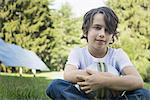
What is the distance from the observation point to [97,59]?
2.60 m

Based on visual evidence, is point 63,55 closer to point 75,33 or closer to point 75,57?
point 75,33

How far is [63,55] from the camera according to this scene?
129 feet

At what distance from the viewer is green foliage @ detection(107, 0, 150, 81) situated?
31375 millimetres

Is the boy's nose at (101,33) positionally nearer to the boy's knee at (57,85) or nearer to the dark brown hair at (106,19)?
the dark brown hair at (106,19)

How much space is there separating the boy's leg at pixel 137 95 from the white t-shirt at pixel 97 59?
7.5 inches

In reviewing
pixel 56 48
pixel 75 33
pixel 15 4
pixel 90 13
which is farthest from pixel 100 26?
pixel 75 33

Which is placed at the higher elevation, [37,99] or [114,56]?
[114,56]

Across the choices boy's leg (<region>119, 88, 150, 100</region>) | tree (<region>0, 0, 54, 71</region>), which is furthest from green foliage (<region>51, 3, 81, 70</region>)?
boy's leg (<region>119, 88, 150, 100</region>)

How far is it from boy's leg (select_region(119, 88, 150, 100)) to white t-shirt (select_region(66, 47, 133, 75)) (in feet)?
0.62

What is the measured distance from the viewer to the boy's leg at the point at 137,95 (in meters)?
2.40

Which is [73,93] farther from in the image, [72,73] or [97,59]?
[97,59]

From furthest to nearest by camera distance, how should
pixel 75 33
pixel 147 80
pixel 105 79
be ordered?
pixel 75 33
pixel 147 80
pixel 105 79

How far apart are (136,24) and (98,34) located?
30.5 metres

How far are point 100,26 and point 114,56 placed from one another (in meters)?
0.23
